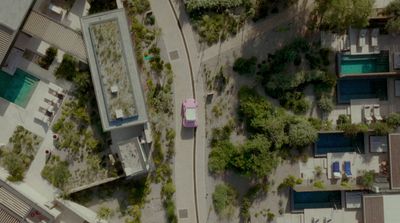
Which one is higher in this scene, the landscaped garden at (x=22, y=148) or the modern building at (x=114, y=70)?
the modern building at (x=114, y=70)

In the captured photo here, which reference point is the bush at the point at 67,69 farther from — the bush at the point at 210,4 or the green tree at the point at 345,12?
the green tree at the point at 345,12

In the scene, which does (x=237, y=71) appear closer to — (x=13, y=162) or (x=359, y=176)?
(x=359, y=176)

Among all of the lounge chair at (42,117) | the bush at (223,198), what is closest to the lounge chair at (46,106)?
the lounge chair at (42,117)

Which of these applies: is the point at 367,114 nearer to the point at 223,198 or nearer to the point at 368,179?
the point at 368,179

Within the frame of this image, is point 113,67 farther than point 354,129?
No

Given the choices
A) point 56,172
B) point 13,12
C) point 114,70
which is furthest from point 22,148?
point 13,12

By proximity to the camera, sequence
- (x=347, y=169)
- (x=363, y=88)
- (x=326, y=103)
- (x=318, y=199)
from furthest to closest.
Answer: (x=318, y=199)
(x=363, y=88)
(x=347, y=169)
(x=326, y=103)

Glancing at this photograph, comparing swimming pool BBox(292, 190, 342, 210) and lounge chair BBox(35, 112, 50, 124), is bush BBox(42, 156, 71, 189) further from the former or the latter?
swimming pool BBox(292, 190, 342, 210)

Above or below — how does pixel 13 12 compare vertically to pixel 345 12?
below
